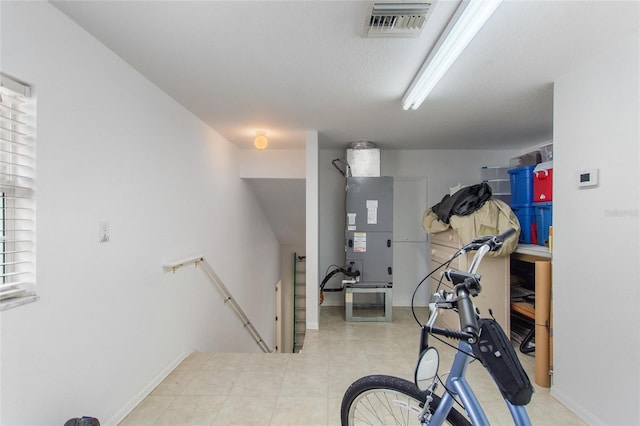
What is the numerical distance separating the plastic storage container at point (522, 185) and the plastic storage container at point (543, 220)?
5.7 inches

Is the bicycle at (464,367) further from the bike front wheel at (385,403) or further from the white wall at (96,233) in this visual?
the white wall at (96,233)

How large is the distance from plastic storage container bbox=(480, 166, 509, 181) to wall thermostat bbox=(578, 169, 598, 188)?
6.93 feet

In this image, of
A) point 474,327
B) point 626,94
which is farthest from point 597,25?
point 474,327

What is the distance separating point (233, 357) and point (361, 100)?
8.76ft

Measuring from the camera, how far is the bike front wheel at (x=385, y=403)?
1.25 meters

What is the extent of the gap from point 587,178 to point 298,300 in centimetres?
686

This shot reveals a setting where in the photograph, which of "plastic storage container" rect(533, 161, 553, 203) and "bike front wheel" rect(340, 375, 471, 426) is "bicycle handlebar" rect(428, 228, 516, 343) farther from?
"plastic storage container" rect(533, 161, 553, 203)

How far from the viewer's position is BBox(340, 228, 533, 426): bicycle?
96 centimetres

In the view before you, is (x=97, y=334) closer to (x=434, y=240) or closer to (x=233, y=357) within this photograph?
(x=233, y=357)

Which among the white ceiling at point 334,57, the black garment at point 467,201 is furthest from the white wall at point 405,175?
the white ceiling at point 334,57

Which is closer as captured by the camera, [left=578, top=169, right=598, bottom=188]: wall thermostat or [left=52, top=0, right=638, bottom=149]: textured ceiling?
[left=52, top=0, right=638, bottom=149]: textured ceiling

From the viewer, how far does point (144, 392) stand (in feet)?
7.03

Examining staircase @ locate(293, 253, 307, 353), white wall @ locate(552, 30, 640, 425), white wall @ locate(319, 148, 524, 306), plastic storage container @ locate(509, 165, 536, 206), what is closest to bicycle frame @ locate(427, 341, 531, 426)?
white wall @ locate(552, 30, 640, 425)

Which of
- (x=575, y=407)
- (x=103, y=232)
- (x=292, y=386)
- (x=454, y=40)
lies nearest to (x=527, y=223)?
(x=575, y=407)
